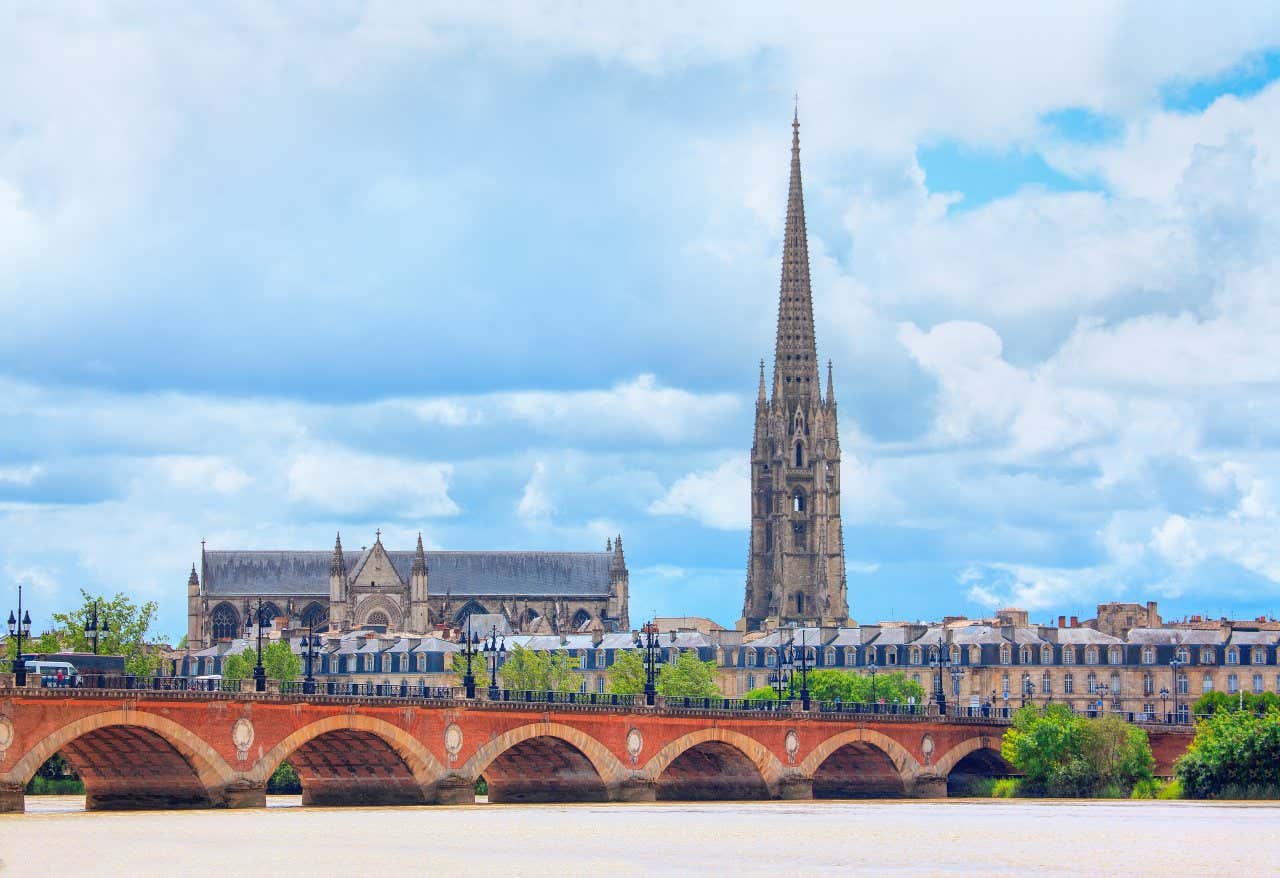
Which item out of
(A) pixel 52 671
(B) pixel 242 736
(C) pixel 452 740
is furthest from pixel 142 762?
(C) pixel 452 740

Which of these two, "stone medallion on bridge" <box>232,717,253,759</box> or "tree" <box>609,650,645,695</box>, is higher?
"tree" <box>609,650,645,695</box>

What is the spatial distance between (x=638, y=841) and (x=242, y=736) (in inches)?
1006

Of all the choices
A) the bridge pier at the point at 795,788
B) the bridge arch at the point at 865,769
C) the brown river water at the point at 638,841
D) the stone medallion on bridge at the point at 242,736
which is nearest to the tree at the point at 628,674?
the bridge arch at the point at 865,769

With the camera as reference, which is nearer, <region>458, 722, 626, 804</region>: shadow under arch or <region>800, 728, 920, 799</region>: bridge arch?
<region>458, 722, 626, 804</region>: shadow under arch

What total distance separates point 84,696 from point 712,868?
34859 mm

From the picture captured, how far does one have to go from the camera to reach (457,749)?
12238cm

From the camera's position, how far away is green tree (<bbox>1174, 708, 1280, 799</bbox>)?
128750 millimetres

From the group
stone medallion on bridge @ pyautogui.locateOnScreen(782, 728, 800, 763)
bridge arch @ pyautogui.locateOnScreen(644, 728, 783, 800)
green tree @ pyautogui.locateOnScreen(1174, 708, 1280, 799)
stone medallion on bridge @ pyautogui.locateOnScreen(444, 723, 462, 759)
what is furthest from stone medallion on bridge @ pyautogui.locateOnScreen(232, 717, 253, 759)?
green tree @ pyautogui.locateOnScreen(1174, 708, 1280, 799)

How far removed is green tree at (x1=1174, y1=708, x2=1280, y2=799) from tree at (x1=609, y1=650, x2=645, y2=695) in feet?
198

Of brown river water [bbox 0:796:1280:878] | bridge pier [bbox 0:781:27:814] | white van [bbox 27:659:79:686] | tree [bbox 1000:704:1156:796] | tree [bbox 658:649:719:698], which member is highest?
tree [bbox 658:649:719:698]

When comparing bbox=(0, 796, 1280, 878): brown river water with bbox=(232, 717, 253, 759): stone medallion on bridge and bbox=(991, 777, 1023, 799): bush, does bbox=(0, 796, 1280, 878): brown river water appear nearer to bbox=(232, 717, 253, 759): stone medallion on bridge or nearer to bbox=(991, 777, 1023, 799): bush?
bbox=(232, 717, 253, 759): stone medallion on bridge

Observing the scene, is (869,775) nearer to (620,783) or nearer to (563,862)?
(620,783)

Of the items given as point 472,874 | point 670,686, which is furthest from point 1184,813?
point 670,686

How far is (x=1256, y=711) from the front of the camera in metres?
169
